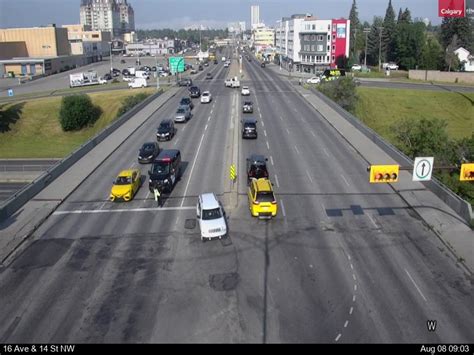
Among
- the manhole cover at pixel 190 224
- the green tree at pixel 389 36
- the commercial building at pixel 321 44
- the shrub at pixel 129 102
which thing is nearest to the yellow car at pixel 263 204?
the manhole cover at pixel 190 224

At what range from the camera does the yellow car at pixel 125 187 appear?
3067 cm

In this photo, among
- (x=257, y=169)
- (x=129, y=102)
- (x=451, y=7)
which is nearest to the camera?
(x=451, y=7)

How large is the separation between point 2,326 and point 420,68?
115m

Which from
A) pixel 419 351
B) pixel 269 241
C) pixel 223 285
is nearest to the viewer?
pixel 419 351

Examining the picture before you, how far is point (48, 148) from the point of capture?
65.1 metres

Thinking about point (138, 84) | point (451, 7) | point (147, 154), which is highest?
point (451, 7)

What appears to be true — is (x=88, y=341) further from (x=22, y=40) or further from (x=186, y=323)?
(x=22, y=40)

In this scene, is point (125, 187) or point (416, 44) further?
point (416, 44)

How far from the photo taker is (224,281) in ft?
67.8

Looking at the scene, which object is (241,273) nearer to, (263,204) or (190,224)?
(190,224)

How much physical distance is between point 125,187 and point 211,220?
336 inches

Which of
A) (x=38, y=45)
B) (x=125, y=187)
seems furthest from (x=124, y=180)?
(x=38, y=45)

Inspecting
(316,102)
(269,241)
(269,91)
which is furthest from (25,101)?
(269,241)

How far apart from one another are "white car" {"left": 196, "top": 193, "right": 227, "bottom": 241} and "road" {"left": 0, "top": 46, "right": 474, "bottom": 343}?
2.43 feet
